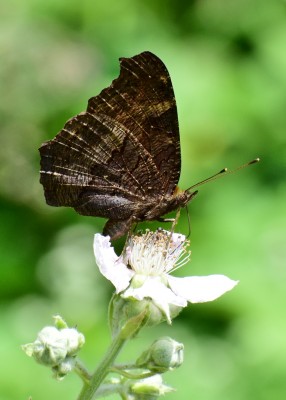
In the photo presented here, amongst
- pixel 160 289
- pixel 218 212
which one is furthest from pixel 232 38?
pixel 160 289

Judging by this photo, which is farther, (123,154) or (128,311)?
(123,154)

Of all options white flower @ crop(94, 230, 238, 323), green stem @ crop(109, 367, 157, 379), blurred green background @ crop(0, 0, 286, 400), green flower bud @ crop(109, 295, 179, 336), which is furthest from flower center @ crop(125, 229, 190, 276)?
blurred green background @ crop(0, 0, 286, 400)

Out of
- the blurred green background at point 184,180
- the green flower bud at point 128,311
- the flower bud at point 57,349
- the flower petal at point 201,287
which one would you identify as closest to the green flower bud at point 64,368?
the flower bud at point 57,349

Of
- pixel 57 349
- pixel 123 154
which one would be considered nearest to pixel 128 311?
pixel 57 349

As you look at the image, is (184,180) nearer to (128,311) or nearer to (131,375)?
(128,311)

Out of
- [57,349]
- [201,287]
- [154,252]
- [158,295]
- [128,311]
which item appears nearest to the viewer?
[57,349]

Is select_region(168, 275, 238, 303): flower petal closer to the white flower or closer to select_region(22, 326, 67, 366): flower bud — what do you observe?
the white flower

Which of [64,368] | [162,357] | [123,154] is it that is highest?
[123,154]
